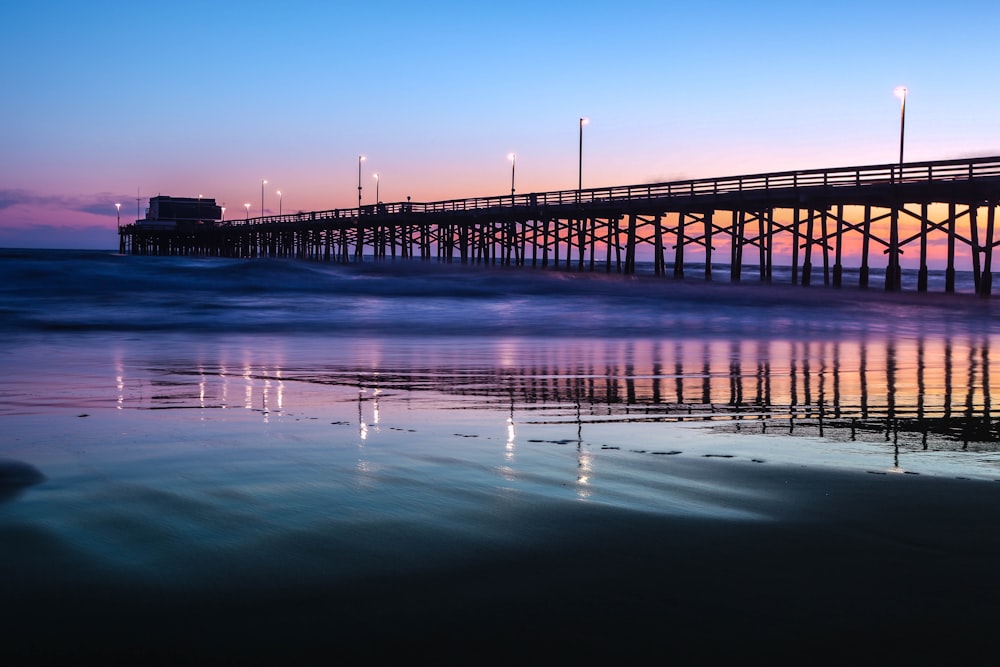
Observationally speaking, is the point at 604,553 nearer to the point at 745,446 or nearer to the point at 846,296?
the point at 745,446

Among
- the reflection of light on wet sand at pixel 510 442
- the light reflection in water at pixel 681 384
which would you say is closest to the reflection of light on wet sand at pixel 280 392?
the light reflection in water at pixel 681 384

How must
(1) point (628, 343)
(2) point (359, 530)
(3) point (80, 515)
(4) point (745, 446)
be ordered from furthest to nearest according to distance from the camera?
(1) point (628, 343), (4) point (745, 446), (3) point (80, 515), (2) point (359, 530)

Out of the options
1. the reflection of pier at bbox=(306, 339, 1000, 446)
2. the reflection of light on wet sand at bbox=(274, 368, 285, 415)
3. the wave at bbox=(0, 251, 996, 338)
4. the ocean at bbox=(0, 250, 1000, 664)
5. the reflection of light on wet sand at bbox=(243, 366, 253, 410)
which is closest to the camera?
the ocean at bbox=(0, 250, 1000, 664)

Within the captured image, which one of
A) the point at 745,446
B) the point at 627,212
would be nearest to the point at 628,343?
the point at 745,446

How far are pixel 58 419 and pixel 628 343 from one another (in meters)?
9.85

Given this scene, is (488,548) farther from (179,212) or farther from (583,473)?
(179,212)

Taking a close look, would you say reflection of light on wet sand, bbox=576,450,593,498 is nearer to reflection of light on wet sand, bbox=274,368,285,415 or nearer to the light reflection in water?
the light reflection in water

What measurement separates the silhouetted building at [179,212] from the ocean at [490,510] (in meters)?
116

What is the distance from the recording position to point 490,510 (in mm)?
3582

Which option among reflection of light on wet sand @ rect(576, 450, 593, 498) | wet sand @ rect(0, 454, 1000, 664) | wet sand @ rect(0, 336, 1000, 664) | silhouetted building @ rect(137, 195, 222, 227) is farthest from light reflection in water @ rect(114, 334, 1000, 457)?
silhouetted building @ rect(137, 195, 222, 227)

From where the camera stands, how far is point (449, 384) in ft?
27.5

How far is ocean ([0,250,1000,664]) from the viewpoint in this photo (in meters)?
2.42

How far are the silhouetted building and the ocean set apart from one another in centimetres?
11565

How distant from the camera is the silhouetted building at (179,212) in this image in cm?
11869
